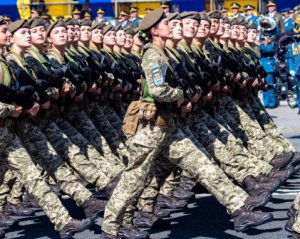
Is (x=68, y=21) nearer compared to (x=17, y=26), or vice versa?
(x=17, y=26)

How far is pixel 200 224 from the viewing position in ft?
32.9

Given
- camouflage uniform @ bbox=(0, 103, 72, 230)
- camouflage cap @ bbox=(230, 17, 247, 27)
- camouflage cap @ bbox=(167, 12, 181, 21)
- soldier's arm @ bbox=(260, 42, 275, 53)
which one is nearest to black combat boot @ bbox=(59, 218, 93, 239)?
camouflage uniform @ bbox=(0, 103, 72, 230)

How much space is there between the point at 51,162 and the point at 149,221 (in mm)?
1016

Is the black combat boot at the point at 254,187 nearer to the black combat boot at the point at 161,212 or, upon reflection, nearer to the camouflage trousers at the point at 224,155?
the camouflage trousers at the point at 224,155

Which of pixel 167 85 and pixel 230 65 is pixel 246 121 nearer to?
pixel 230 65

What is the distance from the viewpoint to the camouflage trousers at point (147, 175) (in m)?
8.94

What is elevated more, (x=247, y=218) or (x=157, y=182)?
(x=247, y=218)

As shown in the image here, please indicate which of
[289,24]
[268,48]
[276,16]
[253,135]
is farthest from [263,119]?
[289,24]

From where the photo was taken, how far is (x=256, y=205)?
9055mm

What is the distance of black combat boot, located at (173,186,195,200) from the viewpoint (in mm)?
11055

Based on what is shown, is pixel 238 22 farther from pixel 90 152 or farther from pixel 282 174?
pixel 90 152

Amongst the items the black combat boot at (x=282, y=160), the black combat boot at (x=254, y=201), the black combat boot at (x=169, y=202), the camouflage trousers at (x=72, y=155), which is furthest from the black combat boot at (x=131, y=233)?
the black combat boot at (x=282, y=160)

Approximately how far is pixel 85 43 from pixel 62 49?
1.34 m

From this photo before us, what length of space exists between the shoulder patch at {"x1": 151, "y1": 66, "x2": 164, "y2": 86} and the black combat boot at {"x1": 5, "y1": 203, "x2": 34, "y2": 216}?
102 inches
